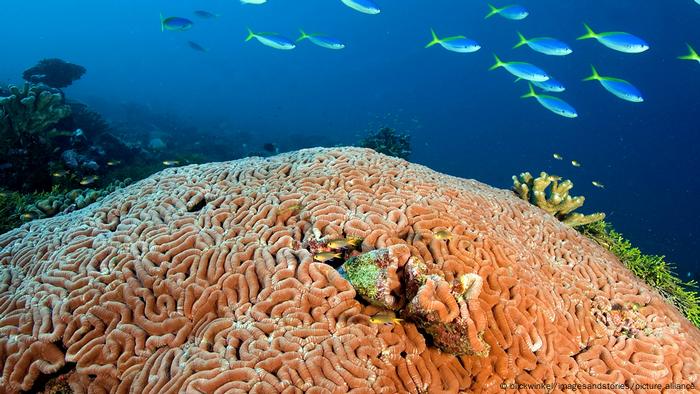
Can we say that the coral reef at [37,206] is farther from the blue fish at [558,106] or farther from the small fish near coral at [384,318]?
the blue fish at [558,106]

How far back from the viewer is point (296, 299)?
3.56 meters

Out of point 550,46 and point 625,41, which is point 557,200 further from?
point 550,46

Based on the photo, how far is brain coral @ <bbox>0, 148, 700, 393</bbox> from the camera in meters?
3.21

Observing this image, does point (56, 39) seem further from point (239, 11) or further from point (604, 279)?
point (604, 279)

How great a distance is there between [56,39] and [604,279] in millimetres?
122054

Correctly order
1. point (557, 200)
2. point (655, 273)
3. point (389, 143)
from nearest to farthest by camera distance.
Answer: point (655, 273), point (557, 200), point (389, 143)

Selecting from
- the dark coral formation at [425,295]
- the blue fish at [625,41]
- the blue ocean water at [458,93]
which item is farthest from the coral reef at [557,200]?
the blue ocean water at [458,93]

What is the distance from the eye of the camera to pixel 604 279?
4953 mm

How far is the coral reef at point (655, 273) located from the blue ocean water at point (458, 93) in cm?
2241

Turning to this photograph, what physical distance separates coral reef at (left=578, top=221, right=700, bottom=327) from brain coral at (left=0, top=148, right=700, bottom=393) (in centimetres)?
194

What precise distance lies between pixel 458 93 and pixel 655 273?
272ft

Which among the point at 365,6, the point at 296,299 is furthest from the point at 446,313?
the point at 365,6

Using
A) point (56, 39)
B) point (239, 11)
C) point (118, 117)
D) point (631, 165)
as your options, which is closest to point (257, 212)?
point (118, 117)

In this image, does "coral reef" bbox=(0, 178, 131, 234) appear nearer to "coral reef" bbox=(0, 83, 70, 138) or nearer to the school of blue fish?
"coral reef" bbox=(0, 83, 70, 138)
